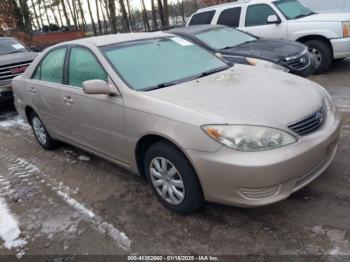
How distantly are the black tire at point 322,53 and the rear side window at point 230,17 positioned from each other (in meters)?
1.83

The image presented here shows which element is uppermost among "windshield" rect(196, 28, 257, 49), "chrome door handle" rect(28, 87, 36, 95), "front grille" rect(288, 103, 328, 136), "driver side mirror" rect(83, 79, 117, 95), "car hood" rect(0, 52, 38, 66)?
"car hood" rect(0, 52, 38, 66)

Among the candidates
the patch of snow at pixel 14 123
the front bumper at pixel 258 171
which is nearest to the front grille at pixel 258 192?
the front bumper at pixel 258 171

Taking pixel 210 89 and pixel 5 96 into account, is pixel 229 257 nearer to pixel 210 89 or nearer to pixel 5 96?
pixel 210 89

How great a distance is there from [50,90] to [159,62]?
63.6 inches

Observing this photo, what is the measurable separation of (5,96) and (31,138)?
2736 mm

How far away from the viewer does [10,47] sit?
9.72 m

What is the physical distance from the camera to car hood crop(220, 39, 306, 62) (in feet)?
22.1

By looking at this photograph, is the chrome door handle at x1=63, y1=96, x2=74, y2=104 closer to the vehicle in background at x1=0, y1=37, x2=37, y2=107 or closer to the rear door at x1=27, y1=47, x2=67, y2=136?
the rear door at x1=27, y1=47, x2=67, y2=136

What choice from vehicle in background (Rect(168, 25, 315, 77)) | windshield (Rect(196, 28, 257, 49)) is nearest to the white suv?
vehicle in background (Rect(168, 25, 315, 77))

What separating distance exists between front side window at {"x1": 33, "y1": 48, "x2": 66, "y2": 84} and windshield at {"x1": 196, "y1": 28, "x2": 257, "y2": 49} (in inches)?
133

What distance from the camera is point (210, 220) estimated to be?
10.7 feet

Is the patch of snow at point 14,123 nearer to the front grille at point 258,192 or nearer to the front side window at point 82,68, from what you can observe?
the front side window at point 82,68

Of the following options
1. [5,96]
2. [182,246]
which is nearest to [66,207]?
[182,246]

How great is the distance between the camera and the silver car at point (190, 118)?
2812mm
